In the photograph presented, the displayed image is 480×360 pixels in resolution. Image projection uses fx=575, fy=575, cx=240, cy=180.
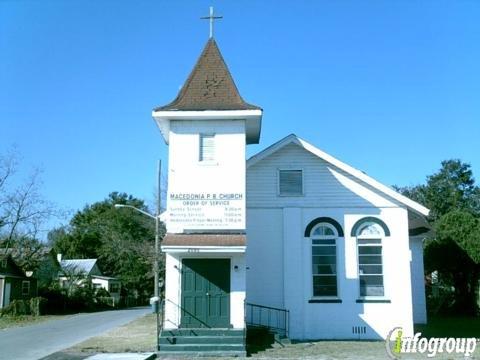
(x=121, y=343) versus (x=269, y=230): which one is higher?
(x=269, y=230)

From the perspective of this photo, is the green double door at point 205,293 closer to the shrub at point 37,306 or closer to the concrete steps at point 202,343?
the concrete steps at point 202,343

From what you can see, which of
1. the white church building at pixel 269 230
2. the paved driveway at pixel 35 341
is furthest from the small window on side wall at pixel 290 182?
the paved driveway at pixel 35 341

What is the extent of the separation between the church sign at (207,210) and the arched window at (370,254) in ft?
16.9

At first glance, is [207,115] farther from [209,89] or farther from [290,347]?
[290,347]

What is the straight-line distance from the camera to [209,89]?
63.8ft

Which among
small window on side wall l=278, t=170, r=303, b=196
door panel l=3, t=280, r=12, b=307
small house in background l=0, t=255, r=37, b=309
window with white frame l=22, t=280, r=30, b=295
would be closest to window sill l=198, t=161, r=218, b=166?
small window on side wall l=278, t=170, r=303, b=196

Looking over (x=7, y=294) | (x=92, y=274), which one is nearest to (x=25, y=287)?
(x=7, y=294)

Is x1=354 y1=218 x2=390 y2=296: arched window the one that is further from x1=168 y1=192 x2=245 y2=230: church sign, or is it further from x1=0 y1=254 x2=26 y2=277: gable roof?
x1=0 y1=254 x2=26 y2=277: gable roof

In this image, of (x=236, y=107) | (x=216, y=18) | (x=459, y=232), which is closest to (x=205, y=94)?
(x=236, y=107)

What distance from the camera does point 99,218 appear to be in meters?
79.8

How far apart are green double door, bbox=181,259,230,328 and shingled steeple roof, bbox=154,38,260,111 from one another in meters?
4.96

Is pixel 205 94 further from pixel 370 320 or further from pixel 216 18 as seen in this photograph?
pixel 370 320

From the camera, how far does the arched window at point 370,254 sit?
20.4 metres

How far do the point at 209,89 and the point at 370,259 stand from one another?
8.28m
